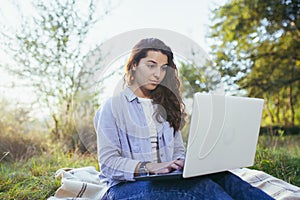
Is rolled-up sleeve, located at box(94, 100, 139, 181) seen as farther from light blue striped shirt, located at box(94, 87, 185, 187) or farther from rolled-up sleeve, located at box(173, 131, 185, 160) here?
rolled-up sleeve, located at box(173, 131, 185, 160)

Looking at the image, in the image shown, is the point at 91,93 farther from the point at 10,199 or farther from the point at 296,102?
the point at 296,102

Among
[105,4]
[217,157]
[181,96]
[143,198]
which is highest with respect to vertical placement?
[105,4]

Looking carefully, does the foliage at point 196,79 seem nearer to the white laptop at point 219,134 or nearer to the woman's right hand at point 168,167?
the white laptop at point 219,134

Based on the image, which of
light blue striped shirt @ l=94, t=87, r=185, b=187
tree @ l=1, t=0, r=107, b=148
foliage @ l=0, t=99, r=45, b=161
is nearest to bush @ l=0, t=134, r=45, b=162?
foliage @ l=0, t=99, r=45, b=161

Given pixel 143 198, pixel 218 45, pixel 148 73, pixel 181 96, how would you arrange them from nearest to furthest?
pixel 143 198 → pixel 148 73 → pixel 181 96 → pixel 218 45

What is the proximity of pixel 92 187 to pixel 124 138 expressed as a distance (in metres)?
0.61

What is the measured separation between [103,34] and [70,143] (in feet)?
4.10

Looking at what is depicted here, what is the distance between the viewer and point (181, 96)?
5.16 feet

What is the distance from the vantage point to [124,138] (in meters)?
1.41

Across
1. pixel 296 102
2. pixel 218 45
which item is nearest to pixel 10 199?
pixel 218 45

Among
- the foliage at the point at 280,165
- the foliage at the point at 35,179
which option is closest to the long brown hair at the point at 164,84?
the foliage at the point at 35,179

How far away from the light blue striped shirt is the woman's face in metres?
0.06

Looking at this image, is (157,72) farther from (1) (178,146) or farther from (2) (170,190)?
(2) (170,190)

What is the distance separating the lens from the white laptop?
121 centimetres
